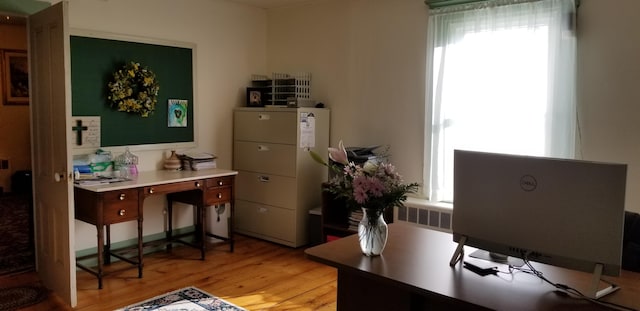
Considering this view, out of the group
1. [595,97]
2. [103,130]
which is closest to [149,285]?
[103,130]

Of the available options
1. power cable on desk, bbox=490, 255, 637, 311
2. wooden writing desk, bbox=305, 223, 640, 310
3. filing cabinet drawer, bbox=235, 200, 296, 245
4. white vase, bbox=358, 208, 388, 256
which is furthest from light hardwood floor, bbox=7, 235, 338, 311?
power cable on desk, bbox=490, 255, 637, 311

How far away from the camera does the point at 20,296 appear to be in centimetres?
338

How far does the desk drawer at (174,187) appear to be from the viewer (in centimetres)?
375

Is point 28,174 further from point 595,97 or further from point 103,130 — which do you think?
point 595,97

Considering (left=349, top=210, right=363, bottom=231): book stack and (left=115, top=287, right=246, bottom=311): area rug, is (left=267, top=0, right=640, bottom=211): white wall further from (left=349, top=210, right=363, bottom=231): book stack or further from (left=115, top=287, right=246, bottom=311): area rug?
(left=115, top=287, right=246, bottom=311): area rug

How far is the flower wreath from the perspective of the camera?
4031mm

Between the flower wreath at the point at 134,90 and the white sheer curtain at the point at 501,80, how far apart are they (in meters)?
2.39

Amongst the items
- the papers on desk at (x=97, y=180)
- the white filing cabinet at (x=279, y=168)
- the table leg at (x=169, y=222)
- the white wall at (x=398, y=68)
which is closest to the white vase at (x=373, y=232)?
the white wall at (x=398, y=68)

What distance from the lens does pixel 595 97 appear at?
3.36 meters

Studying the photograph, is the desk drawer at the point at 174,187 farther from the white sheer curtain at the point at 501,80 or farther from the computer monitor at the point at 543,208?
the computer monitor at the point at 543,208

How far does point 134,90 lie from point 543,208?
138 inches

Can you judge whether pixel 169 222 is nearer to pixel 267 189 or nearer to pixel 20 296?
pixel 267 189

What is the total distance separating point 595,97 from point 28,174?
23.6 ft

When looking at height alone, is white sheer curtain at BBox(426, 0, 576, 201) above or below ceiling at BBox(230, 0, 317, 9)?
below
